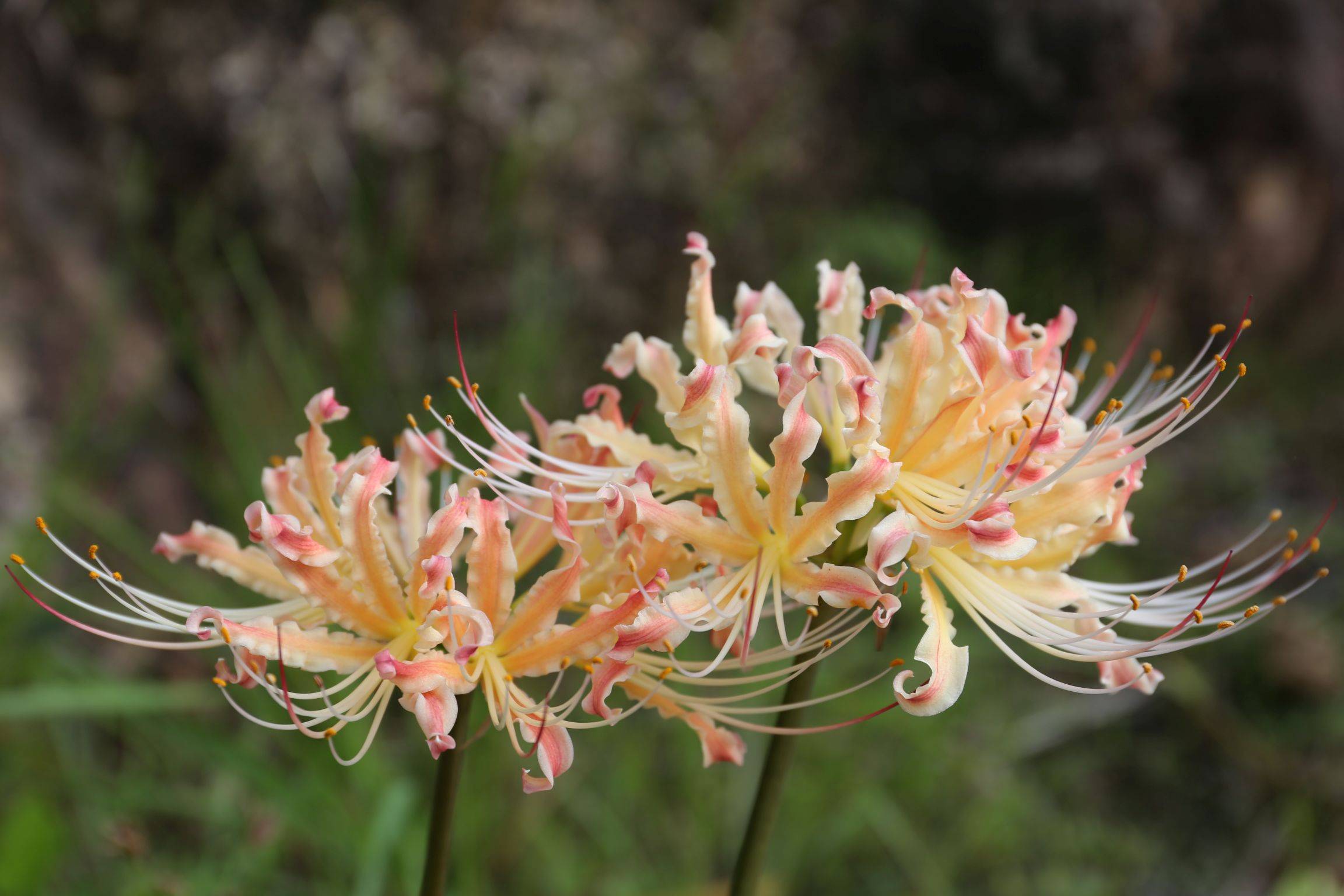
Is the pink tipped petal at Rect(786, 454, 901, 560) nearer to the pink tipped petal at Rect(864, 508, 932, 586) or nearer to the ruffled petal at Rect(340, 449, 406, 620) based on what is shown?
the pink tipped petal at Rect(864, 508, 932, 586)

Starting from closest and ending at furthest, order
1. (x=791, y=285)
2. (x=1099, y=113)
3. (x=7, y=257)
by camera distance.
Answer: (x=7, y=257) < (x=791, y=285) < (x=1099, y=113)

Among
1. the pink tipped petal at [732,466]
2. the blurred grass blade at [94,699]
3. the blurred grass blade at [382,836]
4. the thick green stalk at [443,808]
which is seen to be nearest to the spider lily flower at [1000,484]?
the pink tipped petal at [732,466]

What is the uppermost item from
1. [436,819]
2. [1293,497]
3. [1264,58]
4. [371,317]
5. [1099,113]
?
[1264,58]

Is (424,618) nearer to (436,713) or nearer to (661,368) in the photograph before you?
(436,713)

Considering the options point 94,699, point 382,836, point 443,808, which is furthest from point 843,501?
point 94,699

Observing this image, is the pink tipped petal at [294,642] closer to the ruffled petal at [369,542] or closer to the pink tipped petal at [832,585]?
the ruffled petal at [369,542]

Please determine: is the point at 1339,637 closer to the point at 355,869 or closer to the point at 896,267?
the point at 896,267

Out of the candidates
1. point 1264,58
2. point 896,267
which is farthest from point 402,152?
point 1264,58
